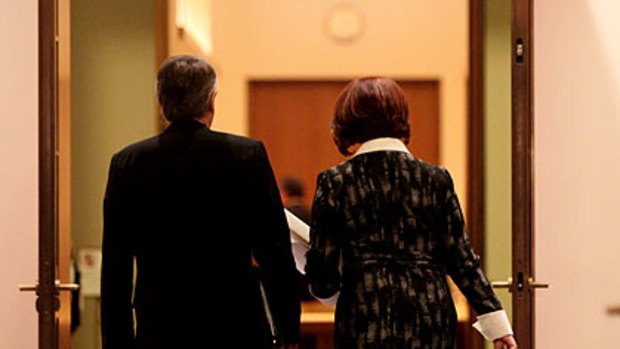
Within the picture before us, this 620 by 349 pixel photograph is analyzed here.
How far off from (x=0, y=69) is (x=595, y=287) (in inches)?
87.2

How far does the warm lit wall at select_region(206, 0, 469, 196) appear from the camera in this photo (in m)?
7.70

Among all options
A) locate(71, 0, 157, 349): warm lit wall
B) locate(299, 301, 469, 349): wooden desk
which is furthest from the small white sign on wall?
locate(299, 301, 469, 349): wooden desk

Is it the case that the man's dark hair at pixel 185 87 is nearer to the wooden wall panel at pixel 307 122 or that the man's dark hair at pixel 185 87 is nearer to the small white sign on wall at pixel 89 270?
the small white sign on wall at pixel 89 270

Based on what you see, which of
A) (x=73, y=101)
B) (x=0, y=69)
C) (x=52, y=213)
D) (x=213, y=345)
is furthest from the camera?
(x=73, y=101)

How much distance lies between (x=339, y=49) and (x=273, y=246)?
5.20 m

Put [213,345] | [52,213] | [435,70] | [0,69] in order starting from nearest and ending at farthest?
[213,345], [52,213], [0,69], [435,70]

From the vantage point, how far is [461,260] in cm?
273

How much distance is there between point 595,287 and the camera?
12.8 ft

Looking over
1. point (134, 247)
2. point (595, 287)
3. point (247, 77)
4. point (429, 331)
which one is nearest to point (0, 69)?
point (134, 247)

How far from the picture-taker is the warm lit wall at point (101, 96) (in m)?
4.23

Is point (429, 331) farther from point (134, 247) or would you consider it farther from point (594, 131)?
point (594, 131)

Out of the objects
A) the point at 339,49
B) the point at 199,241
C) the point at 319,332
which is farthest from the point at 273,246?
the point at 339,49

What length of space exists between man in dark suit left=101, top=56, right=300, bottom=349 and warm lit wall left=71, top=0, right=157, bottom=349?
1.59 m

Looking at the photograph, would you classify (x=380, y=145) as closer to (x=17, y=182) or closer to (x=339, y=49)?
(x=17, y=182)
